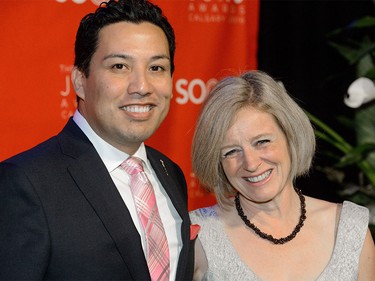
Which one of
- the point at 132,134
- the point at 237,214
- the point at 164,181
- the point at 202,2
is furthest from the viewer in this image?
the point at 202,2

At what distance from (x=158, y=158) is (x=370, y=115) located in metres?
1.72

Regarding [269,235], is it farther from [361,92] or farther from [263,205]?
[361,92]

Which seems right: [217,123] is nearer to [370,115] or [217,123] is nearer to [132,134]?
[132,134]

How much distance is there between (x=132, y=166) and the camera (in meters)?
2.49

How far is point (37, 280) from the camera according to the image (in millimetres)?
2121

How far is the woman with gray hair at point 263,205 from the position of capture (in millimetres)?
2885

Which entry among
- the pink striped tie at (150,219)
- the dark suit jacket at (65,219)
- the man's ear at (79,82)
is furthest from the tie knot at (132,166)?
the man's ear at (79,82)

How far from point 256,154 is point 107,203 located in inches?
28.7

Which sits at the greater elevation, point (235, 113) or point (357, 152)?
point (235, 113)

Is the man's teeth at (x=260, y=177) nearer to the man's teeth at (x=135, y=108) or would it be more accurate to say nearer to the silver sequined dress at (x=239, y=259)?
the silver sequined dress at (x=239, y=259)

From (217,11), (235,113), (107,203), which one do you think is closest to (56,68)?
(235,113)

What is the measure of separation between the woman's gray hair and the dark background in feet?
4.88

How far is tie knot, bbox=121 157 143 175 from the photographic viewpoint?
8.14 ft

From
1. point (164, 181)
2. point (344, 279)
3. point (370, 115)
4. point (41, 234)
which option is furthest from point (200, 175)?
point (370, 115)
